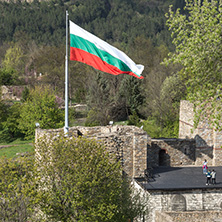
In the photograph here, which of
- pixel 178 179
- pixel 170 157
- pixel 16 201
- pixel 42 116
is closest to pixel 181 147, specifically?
pixel 170 157

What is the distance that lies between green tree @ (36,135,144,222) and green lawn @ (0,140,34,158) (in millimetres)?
31060

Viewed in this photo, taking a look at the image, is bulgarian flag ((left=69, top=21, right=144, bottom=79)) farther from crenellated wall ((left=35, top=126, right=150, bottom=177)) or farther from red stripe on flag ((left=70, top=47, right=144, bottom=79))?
crenellated wall ((left=35, top=126, right=150, bottom=177))

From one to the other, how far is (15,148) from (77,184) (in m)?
38.0

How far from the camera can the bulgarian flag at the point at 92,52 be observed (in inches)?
703

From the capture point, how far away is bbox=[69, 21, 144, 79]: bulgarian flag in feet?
58.5

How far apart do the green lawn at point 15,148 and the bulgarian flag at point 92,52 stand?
30.7 metres

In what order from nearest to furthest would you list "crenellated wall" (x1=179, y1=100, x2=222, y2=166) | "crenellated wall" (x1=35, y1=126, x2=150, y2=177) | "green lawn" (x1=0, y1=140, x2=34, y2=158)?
"crenellated wall" (x1=35, y1=126, x2=150, y2=177) → "crenellated wall" (x1=179, y1=100, x2=222, y2=166) → "green lawn" (x1=0, y1=140, x2=34, y2=158)

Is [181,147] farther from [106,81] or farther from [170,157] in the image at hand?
[106,81]

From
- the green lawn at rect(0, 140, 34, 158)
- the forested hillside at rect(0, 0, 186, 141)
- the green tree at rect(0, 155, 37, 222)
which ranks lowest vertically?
the green lawn at rect(0, 140, 34, 158)

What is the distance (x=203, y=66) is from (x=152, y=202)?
25.5 ft

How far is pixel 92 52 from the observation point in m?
18.0

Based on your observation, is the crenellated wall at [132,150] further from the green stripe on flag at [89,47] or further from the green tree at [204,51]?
the green stripe on flag at [89,47]

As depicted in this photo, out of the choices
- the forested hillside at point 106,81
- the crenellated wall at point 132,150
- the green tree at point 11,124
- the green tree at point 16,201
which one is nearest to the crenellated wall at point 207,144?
the crenellated wall at point 132,150

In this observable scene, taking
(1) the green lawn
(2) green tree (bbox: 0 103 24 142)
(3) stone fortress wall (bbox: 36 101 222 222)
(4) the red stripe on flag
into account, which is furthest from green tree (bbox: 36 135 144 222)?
(2) green tree (bbox: 0 103 24 142)
